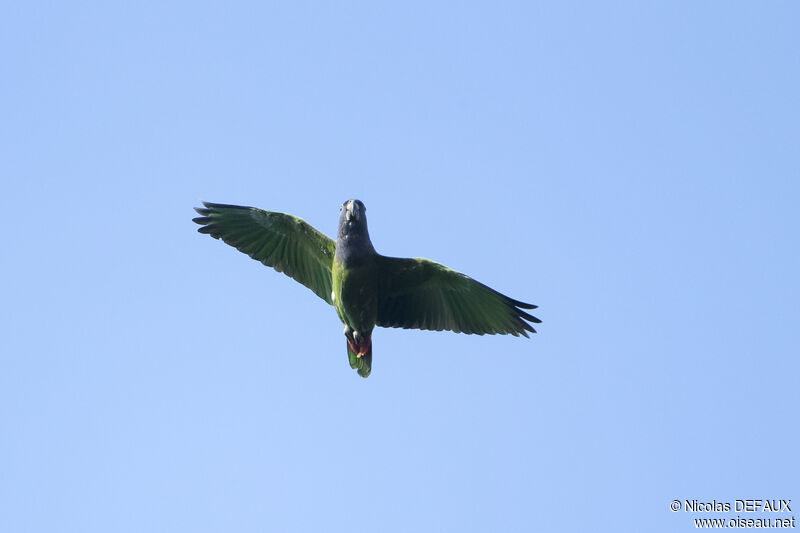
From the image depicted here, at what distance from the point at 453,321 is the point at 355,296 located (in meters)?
1.85

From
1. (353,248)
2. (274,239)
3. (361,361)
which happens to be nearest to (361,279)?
(353,248)

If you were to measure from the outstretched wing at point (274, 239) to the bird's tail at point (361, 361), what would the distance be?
94 cm

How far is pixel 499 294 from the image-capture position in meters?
14.8

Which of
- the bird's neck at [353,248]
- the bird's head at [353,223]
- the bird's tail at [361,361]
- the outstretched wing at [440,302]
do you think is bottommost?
the bird's tail at [361,361]

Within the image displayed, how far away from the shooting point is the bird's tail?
15.1 m

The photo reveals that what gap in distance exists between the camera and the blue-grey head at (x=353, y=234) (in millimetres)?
14312

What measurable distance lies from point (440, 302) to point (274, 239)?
2.91 meters

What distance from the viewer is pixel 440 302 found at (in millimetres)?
15273

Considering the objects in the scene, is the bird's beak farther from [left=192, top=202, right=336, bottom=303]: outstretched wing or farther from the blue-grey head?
[left=192, top=202, right=336, bottom=303]: outstretched wing

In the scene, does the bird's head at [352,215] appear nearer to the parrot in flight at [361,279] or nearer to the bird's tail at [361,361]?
the parrot in flight at [361,279]

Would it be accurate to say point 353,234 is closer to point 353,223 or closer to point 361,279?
point 353,223

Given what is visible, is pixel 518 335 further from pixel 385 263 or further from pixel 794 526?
pixel 794 526

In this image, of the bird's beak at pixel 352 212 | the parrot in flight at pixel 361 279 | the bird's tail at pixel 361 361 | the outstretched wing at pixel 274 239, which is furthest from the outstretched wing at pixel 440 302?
the outstretched wing at pixel 274 239

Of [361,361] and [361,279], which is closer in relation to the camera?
[361,279]
